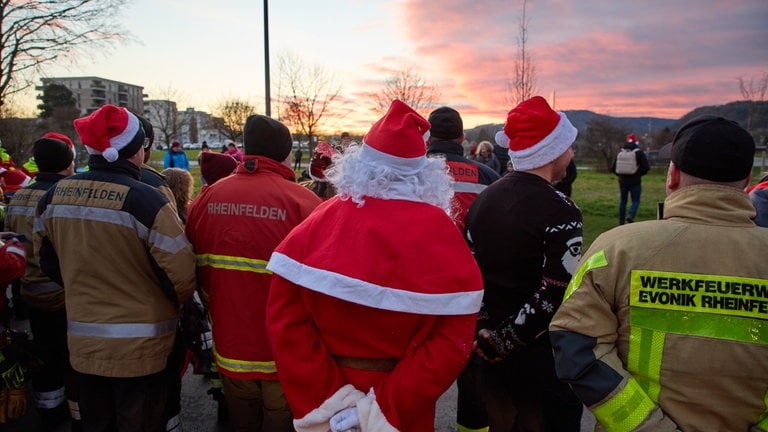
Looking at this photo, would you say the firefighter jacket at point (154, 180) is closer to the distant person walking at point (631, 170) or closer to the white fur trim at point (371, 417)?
the white fur trim at point (371, 417)

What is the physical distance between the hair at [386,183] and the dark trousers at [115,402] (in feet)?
6.58

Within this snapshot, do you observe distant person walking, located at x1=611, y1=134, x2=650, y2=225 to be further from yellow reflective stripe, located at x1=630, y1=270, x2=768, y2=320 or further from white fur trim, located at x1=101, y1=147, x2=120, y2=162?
white fur trim, located at x1=101, y1=147, x2=120, y2=162

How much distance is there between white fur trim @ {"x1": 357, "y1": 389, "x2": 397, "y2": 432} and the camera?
5.83ft

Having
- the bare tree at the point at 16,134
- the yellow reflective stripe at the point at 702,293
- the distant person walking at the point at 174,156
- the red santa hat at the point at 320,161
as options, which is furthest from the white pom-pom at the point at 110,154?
the bare tree at the point at 16,134

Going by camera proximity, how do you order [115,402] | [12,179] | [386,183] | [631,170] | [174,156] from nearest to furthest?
1. [386,183]
2. [115,402]
3. [12,179]
4. [631,170]
5. [174,156]

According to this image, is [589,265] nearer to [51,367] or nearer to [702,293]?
[702,293]

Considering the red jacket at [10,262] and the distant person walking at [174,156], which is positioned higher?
the distant person walking at [174,156]

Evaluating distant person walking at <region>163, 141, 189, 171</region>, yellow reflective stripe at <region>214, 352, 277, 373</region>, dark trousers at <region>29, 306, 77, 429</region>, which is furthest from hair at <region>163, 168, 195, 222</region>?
distant person walking at <region>163, 141, 189, 171</region>

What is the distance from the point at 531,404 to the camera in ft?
8.81

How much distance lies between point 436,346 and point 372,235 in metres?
0.49

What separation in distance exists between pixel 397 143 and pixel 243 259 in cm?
144

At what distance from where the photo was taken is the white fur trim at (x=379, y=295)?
69.8 inches

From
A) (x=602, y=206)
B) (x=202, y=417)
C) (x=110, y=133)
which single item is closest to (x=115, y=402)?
(x=202, y=417)

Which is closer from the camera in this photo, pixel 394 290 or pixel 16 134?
pixel 394 290
